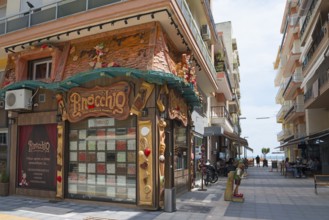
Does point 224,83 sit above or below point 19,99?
above

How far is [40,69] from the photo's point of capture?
12.5 meters

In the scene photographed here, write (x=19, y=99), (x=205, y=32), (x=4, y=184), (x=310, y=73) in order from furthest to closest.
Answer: (x=310, y=73) < (x=205, y=32) < (x=4, y=184) < (x=19, y=99)

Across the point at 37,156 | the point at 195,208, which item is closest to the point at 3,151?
the point at 37,156

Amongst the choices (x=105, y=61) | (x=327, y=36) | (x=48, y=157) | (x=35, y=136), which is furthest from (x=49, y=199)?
(x=327, y=36)

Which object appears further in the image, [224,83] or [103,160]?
[224,83]

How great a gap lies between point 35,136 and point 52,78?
2.47 m

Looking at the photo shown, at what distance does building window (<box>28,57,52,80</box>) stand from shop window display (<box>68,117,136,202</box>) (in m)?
2.77

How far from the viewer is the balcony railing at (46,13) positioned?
10.6 metres

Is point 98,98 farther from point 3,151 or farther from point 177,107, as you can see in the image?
point 3,151

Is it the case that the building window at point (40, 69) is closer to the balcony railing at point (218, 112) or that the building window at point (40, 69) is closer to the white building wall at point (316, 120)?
the balcony railing at point (218, 112)

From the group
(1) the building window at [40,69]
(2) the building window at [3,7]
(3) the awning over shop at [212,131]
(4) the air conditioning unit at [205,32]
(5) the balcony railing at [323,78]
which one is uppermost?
(2) the building window at [3,7]

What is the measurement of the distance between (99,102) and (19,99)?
144 inches

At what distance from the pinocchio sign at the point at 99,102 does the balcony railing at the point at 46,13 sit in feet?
9.23

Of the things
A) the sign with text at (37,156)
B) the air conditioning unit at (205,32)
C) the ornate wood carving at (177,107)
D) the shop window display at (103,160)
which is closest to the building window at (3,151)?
the sign with text at (37,156)
